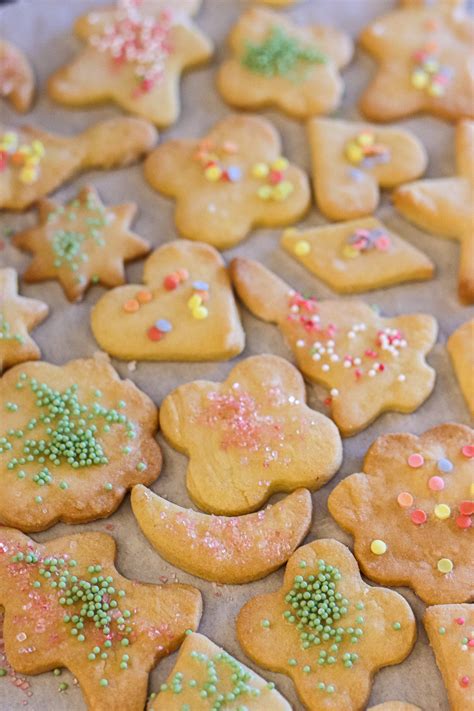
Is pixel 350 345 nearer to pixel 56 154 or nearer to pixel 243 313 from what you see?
pixel 243 313

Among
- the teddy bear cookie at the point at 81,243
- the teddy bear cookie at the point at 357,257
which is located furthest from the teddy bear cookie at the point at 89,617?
the teddy bear cookie at the point at 357,257

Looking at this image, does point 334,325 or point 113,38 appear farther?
point 113,38

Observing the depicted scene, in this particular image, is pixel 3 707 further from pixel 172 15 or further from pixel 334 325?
pixel 172 15

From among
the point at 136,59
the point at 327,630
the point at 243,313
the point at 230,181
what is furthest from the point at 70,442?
the point at 136,59

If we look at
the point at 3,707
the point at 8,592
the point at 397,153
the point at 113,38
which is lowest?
the point at 3,707

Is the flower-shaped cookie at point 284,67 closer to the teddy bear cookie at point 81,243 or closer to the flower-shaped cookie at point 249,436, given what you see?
the teddy bear cookie at point 81,243

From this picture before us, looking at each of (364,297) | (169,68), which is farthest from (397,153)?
(169,68)

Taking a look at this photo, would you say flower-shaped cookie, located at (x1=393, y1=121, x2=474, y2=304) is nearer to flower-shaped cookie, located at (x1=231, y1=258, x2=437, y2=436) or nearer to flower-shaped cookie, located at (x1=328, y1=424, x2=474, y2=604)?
flower-shaped cookie, located at (x1=231, y1=258, x2=437, y2=436)
